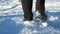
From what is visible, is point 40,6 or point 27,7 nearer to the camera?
point 27,7

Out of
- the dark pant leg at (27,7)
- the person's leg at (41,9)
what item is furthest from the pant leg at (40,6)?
the dark pant leg at (27,7)

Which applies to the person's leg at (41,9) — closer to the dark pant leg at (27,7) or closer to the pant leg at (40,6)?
the pant leg at (40,6)

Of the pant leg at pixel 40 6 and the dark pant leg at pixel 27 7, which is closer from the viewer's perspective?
the dark pant leg at pixel 27 7

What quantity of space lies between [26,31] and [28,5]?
1.75ft

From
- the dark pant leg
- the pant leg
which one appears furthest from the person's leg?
the dark pant leg

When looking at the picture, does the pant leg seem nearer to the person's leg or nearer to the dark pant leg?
the person's leg

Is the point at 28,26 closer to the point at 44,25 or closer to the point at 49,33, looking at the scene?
the point at 44,25

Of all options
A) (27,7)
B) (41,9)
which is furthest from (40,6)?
(27,7)

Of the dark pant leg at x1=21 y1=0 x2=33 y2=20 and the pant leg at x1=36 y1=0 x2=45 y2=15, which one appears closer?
the dark pant leg at x1=21 y1=0 x2=33 y2=20

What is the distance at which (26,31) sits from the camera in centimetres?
245

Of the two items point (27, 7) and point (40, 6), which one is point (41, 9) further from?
point (27, 7)

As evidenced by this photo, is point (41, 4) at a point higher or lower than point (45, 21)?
higher

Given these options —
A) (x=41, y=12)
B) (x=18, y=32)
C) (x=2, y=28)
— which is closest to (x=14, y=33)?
(x=18, y=32)

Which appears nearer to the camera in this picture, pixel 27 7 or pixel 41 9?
pixel 27 7
